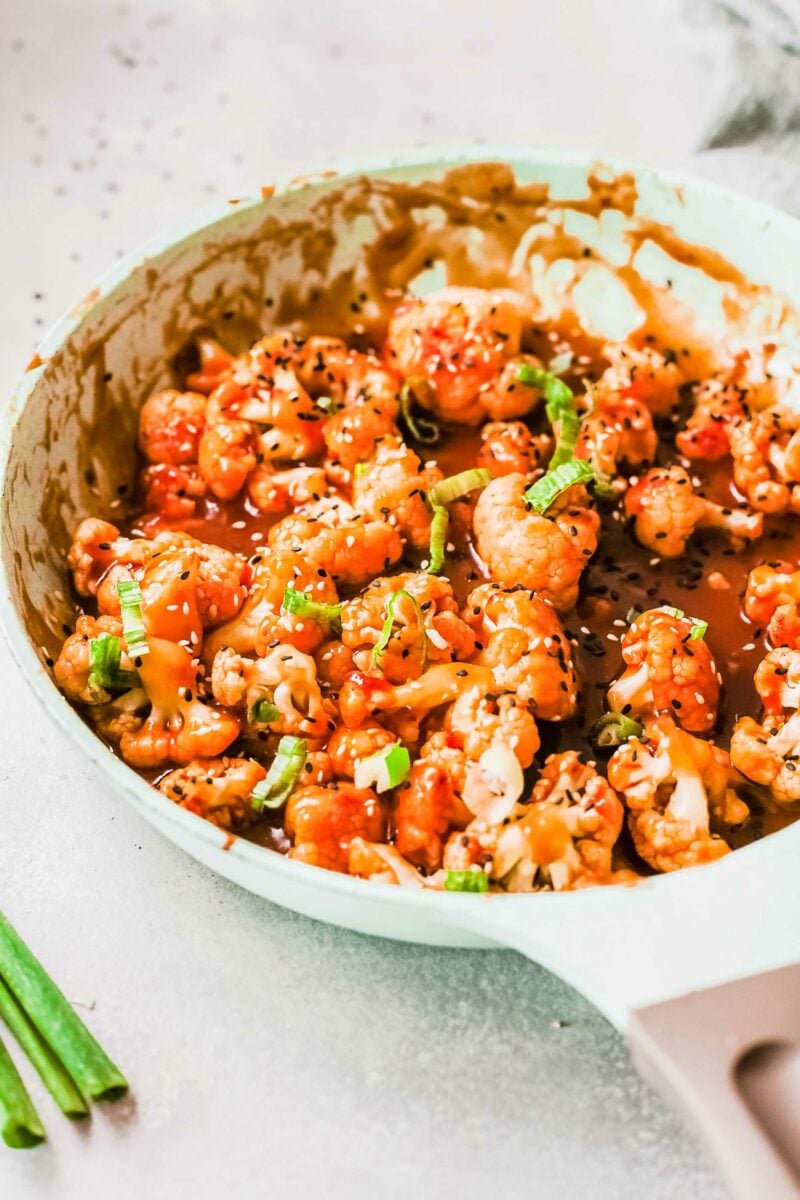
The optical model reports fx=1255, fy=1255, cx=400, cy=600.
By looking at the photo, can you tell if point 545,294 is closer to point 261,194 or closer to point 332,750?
point 261,194

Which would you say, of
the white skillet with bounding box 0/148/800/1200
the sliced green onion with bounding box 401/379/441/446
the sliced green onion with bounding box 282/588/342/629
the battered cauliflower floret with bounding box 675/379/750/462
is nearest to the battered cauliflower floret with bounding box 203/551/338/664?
the sliced green onion with bounding box 282/588/342/629

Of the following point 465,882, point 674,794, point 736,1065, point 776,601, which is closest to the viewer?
point 736,1065

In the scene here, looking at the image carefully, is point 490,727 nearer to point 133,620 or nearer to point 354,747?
point 354,747

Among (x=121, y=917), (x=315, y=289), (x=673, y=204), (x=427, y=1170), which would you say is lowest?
(x=427, y=1170)

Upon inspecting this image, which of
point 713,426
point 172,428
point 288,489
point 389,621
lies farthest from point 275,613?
point 713,426

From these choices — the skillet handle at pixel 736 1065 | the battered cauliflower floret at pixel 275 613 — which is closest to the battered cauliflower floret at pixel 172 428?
the battered cauliflower floret at pixel 275 613

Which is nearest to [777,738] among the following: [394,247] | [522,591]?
[522,591]

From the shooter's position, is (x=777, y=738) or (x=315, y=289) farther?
(x=315, y=289)
